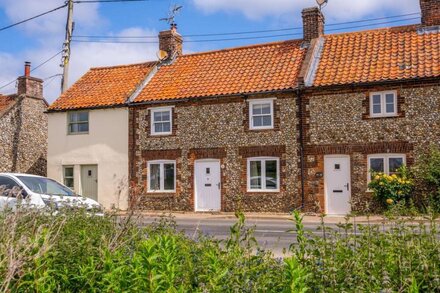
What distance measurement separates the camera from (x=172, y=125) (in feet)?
Answer: 82.0

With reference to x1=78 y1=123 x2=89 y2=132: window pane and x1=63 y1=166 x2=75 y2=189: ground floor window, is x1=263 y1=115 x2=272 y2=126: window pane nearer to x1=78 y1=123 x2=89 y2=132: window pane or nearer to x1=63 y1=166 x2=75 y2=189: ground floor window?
x1=78 y1=123 x2=89 y2=132: window pane

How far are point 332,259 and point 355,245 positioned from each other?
0.64 meters

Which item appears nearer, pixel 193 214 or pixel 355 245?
pixel 355 245

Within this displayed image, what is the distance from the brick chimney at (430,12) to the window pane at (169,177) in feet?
43.3

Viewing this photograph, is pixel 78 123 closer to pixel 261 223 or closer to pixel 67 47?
pixel 67 47

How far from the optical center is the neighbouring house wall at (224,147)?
2252cm

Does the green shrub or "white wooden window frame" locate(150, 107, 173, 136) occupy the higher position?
"white wooden window frame" locate(150, 107, 173, 136)

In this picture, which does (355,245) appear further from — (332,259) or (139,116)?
(139,116)

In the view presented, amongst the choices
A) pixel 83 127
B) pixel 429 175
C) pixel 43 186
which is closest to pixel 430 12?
pixel 429 175

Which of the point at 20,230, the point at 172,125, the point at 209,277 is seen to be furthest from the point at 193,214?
the point at 209,277

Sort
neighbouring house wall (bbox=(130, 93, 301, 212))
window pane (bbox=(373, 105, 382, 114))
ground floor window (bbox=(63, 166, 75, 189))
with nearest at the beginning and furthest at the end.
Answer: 1. window pane (bbox=(373, 105, 382, 114))
2. neighbouring house wall (bbox=(130, 93, 301, 212))
3. ground floor window (bbox=(63, 166, 75, 189))

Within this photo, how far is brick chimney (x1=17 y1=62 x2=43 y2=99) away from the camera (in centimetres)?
3206

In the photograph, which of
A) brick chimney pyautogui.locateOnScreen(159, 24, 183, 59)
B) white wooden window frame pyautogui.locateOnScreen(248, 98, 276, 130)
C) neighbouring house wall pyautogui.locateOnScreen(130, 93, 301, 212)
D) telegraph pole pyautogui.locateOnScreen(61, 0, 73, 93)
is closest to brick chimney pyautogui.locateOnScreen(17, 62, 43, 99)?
telegraph pole pyautogui.locateOnScreen(61, 0, 73, 93)

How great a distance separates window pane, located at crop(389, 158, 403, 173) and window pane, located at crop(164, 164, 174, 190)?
9.72 metres
